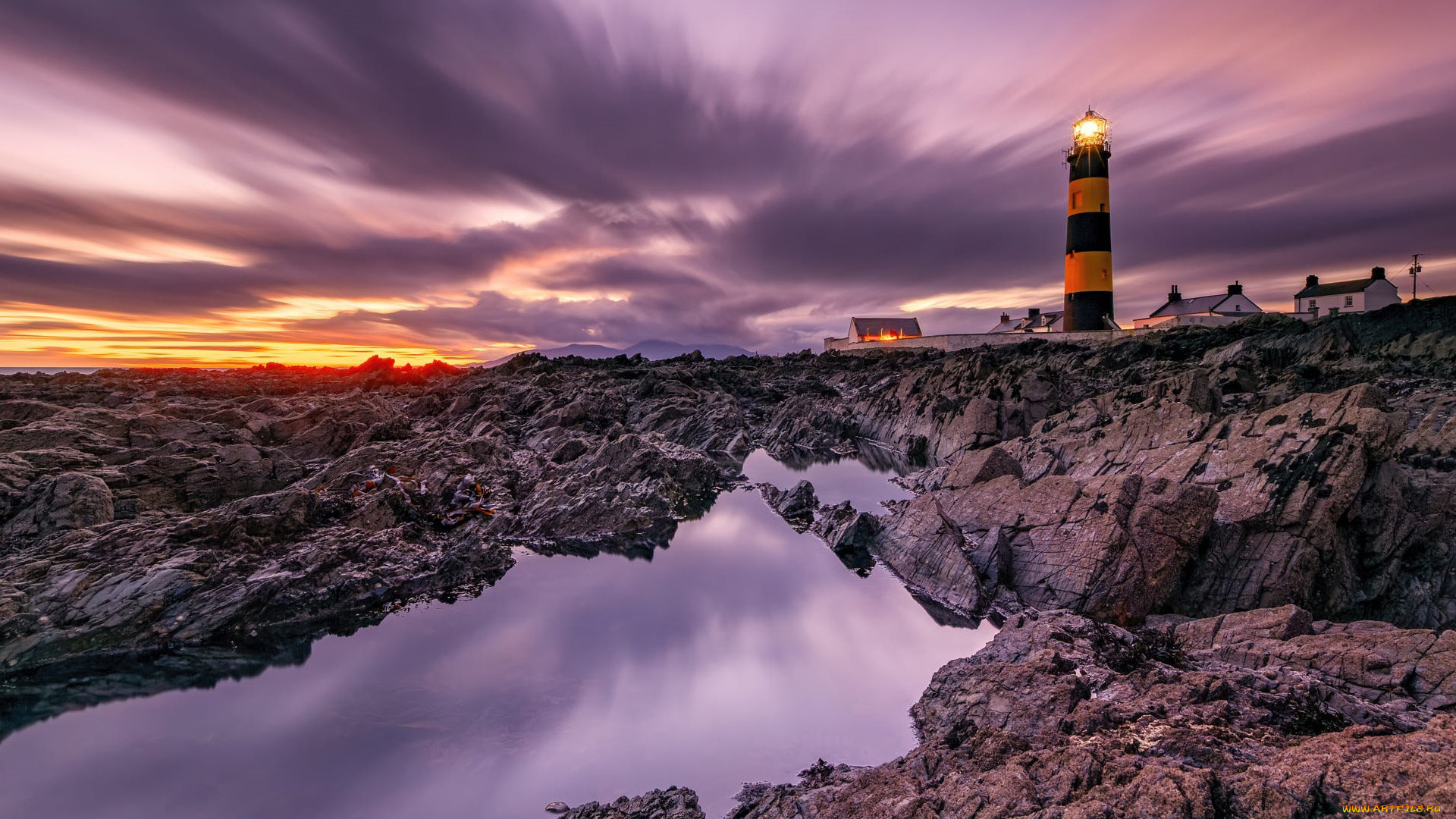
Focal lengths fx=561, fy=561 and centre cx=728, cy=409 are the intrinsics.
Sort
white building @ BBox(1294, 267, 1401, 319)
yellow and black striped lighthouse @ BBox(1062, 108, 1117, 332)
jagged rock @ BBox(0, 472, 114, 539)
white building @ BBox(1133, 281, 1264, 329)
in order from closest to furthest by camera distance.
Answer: jagged rock @ BBox(0, 472, 114, 539)
yellow and black striped lighthouse @ BBox(1062, 108, 1117, 332)
white building @ BBox(1294, 267, 1401, 319)
white building @ BBox(1133, 281, 1264, 329)

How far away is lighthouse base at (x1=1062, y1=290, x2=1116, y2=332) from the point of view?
171 feet

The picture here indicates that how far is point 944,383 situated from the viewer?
36.2 meters

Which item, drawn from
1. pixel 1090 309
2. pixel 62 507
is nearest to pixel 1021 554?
pixel 62 507

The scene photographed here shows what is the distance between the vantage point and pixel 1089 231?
5078 centimetres

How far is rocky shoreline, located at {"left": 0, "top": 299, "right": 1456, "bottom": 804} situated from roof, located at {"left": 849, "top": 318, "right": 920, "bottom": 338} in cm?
7070

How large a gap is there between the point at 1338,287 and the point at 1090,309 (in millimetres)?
43983

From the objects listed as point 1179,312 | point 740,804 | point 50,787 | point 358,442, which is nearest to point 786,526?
point 740,804

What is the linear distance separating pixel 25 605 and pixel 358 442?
631 inches

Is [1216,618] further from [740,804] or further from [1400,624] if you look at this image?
[740,804]

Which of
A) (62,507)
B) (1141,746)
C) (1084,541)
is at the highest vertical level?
(62,507)

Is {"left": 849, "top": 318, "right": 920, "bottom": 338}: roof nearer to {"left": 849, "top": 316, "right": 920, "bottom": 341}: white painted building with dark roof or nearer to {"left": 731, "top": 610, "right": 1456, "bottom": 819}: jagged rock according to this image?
{"left": 849, "top": 316, "right": 920, "bottom": 341}: white painted building with dark roof

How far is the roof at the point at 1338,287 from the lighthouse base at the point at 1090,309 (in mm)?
39705

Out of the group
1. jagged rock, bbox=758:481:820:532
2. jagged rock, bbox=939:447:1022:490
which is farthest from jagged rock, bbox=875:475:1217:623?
jagged rock, bbox=758:481:820:532

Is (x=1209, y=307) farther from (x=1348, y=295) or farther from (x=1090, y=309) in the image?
(x=1090, y=309)
